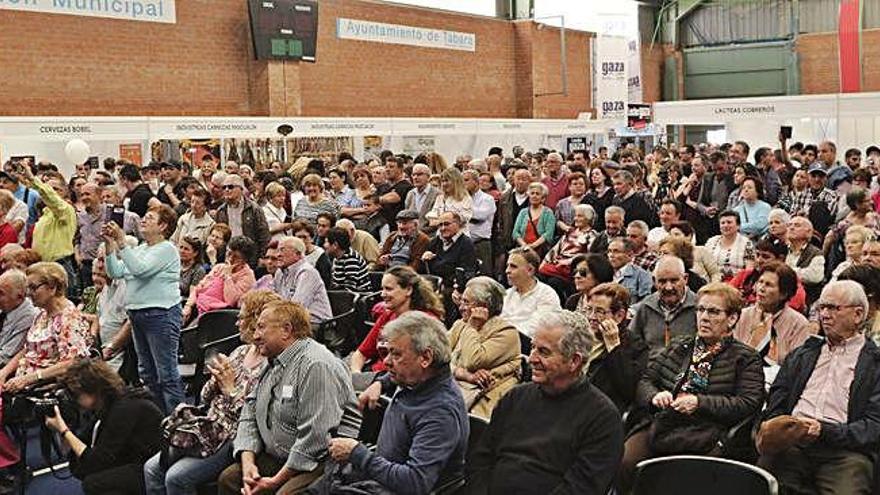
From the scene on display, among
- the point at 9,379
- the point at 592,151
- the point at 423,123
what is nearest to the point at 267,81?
the point at 423,123

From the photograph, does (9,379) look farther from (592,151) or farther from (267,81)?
(592,151)

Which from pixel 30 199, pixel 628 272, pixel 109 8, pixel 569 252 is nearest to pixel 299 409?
pixel 628 272

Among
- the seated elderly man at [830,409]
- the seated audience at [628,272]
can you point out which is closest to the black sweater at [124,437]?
the seated elderly man at [830,409]

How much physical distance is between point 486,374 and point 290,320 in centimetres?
96

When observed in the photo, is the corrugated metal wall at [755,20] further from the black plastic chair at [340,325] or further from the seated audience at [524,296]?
the seated audience at [524,296]

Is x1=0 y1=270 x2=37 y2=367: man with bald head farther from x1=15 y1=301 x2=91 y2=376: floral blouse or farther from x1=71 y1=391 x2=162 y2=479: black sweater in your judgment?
x1=71 y1=391 x2=162 y2=479: black sweater

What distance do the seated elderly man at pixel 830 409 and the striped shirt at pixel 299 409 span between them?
1555 mm

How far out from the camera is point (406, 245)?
306 inches

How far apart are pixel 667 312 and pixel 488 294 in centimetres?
90

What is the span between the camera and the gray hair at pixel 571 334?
3.40 m

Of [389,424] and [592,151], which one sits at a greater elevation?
[592,151]

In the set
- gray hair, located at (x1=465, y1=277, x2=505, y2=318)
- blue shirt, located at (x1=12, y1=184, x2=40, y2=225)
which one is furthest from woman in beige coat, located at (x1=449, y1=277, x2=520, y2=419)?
blue shirt, located at (x1=12, y1=184, x2=40, y2=225)

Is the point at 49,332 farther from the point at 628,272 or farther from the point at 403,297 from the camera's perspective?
the point at 628,272

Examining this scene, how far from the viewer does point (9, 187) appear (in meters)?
9.29
